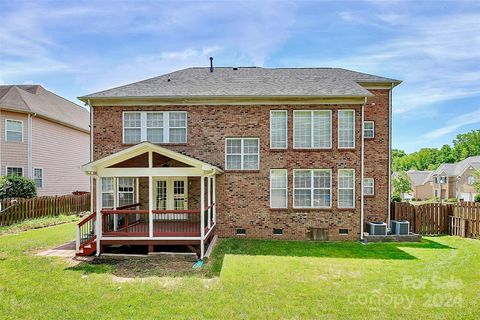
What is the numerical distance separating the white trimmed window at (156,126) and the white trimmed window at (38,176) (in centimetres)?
1143

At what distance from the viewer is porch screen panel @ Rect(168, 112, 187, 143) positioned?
502 inches

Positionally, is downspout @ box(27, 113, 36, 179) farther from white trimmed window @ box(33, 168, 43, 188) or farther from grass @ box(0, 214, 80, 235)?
grass @ box(0, 214, 80, 235)

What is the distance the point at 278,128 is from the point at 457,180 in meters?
47.2

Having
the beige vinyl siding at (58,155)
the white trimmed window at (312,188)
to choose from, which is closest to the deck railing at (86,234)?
the white trimmed window at (312,188)

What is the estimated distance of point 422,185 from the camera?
55.1 metres

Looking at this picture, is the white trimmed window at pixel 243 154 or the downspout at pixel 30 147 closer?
the white trimmed window at pixel 243 154

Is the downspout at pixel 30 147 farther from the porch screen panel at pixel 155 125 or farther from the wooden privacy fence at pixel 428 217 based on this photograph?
the wooden privacy fence at pixel 428 217

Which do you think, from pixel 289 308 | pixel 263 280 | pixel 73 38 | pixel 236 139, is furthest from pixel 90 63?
pixel 289 308

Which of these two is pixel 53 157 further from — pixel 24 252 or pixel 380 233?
pixel 380 233

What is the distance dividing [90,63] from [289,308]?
49.2 ft

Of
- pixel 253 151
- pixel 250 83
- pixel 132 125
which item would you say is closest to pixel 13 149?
pixel 132 125

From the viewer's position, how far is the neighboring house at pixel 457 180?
43.3 metres

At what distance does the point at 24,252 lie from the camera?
9922 millimetres

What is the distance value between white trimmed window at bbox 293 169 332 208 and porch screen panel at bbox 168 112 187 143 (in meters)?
5.31
